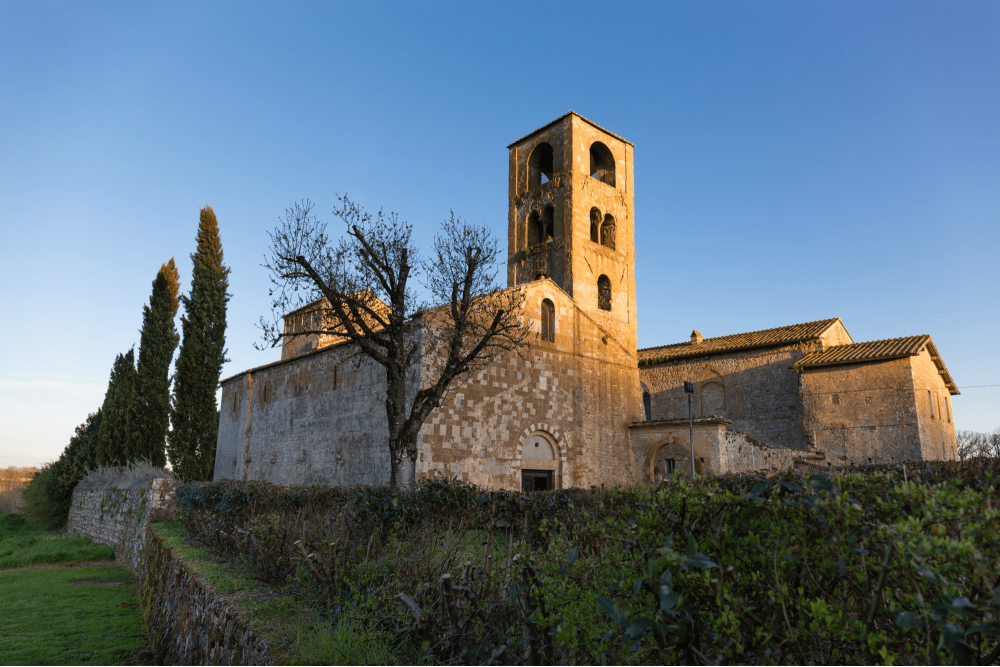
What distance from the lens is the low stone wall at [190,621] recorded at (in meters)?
4.36

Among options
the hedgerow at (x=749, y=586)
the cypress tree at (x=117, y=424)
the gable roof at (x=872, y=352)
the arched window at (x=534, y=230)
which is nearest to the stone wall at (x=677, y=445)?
the gable roof at (x=872, y=352)

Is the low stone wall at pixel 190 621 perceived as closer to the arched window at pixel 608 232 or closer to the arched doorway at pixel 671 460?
the arched doorway at pixel 671 460

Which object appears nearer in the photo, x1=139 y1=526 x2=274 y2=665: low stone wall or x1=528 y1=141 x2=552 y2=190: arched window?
x1=139 y1=526 x2=274 y2=665: low stone wall

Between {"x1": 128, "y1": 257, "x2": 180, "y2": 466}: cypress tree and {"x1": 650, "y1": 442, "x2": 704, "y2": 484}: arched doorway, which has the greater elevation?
{"x1": 128, "y1": 257, "x2": 180, "y2": 466}: cypress tree

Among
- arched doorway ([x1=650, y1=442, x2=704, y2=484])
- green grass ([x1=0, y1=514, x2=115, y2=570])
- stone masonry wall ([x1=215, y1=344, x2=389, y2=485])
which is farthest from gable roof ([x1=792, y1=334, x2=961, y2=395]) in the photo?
green grass ([x1=0, y1=514, x2=115, y2=570])

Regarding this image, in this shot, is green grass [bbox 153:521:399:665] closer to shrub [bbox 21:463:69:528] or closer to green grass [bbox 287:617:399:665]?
green grass [bbox 287:617:399:665]

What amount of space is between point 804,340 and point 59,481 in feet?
97.2

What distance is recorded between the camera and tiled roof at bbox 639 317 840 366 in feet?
77.1

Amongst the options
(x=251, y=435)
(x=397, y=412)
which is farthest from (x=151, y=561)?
(x=251, y=435)

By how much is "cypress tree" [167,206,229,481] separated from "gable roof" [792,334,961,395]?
80.3 ft

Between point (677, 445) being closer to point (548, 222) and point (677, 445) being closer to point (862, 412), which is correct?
point (862, 412)

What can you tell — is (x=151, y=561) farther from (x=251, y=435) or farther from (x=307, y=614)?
(x=251, y=435)

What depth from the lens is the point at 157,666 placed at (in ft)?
21.7

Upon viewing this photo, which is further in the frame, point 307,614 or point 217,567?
point 217,567
